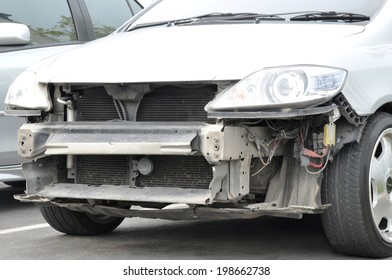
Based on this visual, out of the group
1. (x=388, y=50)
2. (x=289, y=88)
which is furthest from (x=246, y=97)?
(x=388, y=50)

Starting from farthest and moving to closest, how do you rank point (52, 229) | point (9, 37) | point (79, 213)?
1. point (9, 37)
2. point (52, 229)
3. point (79, 213)

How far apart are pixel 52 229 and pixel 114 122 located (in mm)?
1802

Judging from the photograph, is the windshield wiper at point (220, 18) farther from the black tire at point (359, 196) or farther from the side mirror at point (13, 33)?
the side mirror at point (13, 33)

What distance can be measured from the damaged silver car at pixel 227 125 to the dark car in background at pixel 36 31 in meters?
1.86

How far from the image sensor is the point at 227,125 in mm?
5387

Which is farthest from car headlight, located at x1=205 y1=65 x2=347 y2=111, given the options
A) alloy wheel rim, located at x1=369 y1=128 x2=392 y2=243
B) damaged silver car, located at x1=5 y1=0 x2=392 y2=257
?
alloy wheel rim, located at x1=369 y1=128 x2=392 y2=243

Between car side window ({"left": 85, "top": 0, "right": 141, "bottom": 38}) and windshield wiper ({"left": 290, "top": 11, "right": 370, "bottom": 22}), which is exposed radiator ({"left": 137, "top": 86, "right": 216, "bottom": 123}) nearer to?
windshield wiper ({"left": 290, "top": 11, "right": 370, "bottom": 22})

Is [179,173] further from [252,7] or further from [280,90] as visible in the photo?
[252,7]

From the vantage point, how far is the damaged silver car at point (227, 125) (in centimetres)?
539

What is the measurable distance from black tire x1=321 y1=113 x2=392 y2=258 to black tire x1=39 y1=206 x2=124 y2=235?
1.85 meters

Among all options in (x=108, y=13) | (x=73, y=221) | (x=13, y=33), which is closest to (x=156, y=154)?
(x=73, y=221)

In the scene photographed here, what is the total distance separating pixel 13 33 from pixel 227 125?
2.92 m

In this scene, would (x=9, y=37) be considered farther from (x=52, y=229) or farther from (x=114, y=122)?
(x=114, y=122)

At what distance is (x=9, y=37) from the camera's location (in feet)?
25.5
